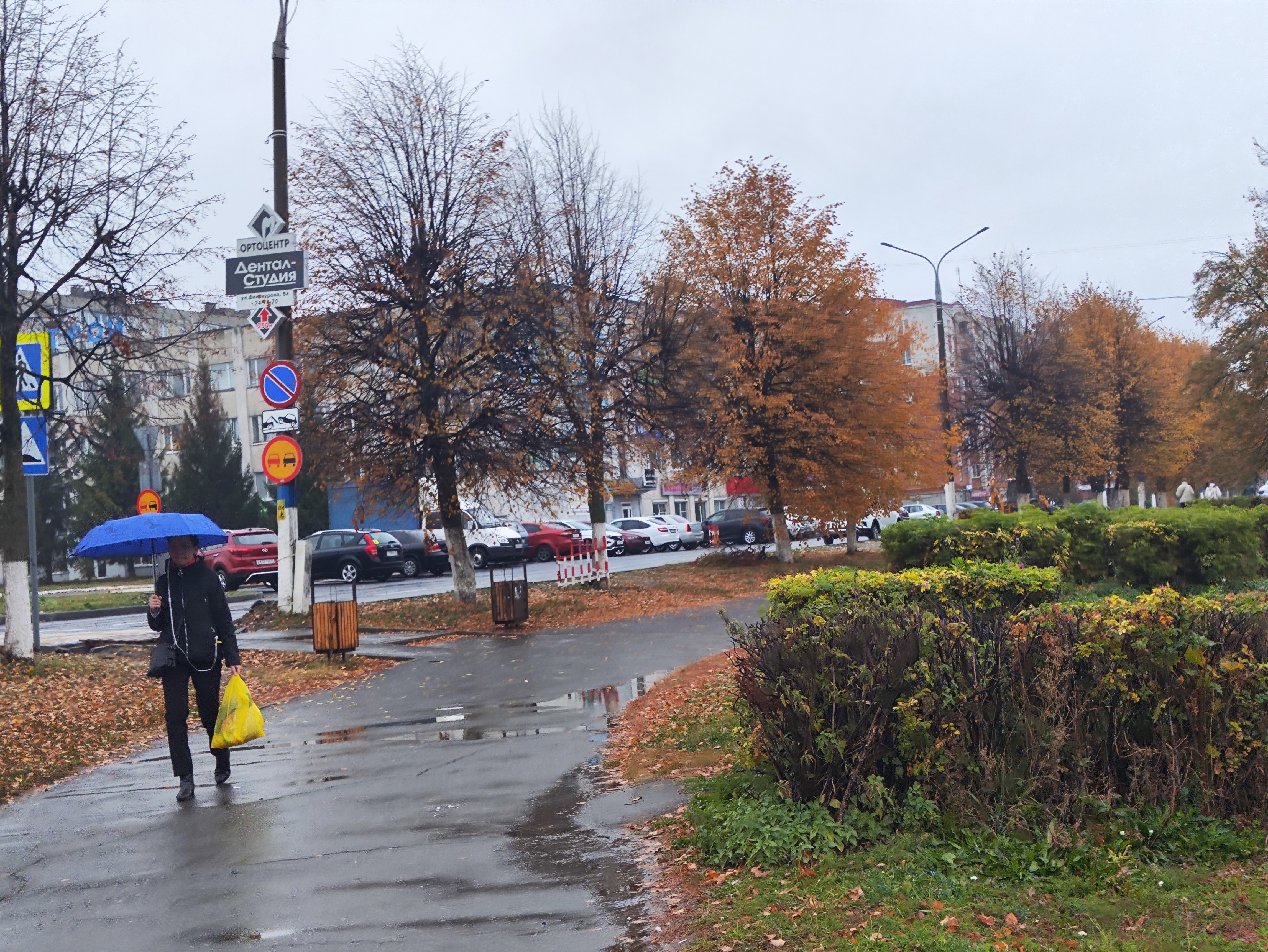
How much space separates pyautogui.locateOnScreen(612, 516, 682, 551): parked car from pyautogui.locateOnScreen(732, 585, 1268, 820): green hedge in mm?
46947

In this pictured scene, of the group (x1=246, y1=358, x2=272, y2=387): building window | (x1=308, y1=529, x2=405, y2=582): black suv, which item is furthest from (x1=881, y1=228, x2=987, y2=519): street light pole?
(x1=246, y1=358, x2=272, y2=387): building window

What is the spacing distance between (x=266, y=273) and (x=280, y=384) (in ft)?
6.09

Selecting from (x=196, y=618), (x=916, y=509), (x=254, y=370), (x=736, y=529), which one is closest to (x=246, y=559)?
(x=736, y=529)

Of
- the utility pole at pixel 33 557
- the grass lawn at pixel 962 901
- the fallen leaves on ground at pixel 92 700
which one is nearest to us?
the grass lawn at pixel 962 901

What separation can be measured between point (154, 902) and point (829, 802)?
3.27 meters

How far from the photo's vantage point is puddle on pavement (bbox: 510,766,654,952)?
5246 mm

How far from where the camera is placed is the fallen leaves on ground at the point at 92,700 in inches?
415

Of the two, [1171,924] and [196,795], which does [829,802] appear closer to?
[1171,924]

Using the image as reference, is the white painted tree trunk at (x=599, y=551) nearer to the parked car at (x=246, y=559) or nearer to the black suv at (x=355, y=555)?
the black suv at (x=355, y=555)

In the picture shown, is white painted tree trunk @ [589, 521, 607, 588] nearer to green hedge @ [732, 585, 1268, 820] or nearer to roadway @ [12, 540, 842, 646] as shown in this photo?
roadway @ [12, 540, 842, 646]

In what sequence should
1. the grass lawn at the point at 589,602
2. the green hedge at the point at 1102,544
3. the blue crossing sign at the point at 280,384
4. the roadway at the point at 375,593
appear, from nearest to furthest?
the green hedge at the point at 1102,544 → the blue crossing sign at the point at 280,384 → the grass lawn at the point at 589,602 → the roadway at the point at 375,593

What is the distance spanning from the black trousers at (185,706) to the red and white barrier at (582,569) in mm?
17757

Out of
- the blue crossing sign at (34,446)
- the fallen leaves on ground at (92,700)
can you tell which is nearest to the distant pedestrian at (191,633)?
the fallen leaves on ground at (92,700)

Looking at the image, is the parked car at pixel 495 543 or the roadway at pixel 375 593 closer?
the roadway at pixel 375 593
